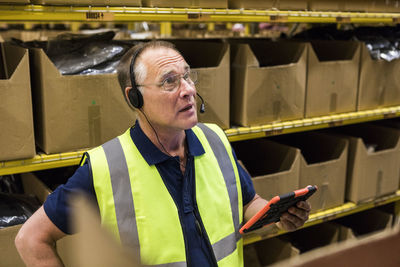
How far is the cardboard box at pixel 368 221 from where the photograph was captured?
9.83ft

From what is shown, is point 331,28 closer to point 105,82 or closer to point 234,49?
point 234,49

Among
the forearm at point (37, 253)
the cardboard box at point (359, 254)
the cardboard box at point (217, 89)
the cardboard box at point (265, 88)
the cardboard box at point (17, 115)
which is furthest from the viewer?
the cardboard box at point (265, 88)

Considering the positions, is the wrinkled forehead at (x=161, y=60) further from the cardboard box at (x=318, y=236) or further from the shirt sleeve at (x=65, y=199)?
the cardboard box at (x=318, y=236)

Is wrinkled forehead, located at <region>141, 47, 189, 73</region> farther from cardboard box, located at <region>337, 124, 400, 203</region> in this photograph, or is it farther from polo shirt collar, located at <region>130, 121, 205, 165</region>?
cardboard box, located at <region>337, 124, 400, 203</region>

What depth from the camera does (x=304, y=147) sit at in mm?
2975

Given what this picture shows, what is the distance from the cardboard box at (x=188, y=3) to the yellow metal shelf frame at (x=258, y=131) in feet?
1.93

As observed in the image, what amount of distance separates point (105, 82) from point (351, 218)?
224 centimetres

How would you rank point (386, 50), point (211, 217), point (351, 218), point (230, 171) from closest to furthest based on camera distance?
point (211, 217) → point (230, 171) → point (386, 50) → point (351, 218)

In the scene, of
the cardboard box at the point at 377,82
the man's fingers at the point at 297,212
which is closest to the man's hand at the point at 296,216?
the man's fingers at the point at 297,212

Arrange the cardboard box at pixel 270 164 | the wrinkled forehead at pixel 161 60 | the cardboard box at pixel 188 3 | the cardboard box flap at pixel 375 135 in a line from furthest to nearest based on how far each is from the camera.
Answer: the cardboard box flap at pixel 375 135 → the cardboard box at pixel 270 164 → the cardboard box at pixel 188 3 → the wrinkled forehead at pixel 161 60

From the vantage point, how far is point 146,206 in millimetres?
1404

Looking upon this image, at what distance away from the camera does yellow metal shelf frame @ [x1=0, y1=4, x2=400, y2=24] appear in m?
1.58

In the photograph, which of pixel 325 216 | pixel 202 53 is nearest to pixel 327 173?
pixel 325 216

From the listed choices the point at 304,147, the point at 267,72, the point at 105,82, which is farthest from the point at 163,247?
the point at 304,147
